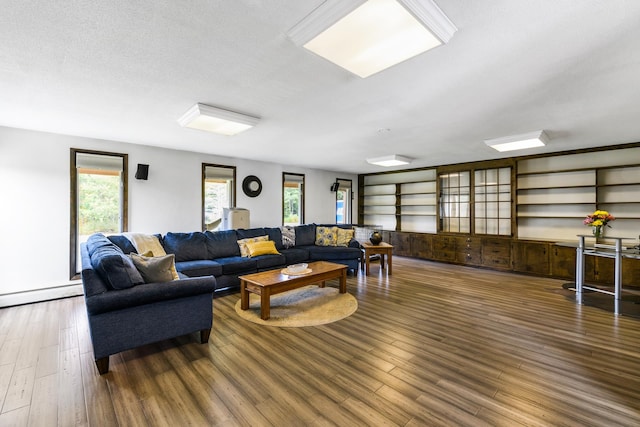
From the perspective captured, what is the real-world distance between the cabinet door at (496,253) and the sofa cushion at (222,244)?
17.3ft

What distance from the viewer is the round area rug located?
326 centimetres

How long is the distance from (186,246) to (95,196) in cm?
171

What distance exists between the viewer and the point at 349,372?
2223 mm

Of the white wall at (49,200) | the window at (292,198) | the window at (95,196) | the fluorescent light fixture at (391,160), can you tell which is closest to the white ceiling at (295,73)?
the white wall at (49,200)

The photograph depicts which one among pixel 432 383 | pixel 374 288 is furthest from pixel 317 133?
pixel 432 383

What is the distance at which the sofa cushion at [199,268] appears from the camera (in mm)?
3975

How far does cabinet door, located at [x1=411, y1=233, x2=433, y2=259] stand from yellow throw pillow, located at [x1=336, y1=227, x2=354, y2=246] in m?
2.26

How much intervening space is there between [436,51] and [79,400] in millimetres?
3449

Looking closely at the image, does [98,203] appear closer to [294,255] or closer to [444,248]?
[294,255]

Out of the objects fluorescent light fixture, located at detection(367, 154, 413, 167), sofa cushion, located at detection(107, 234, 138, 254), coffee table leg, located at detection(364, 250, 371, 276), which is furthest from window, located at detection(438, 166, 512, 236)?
sofa cushion, located at detection(107, 234, 138, 254)

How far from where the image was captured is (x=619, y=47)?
1928 millimetres

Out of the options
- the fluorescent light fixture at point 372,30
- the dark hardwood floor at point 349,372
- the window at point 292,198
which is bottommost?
the dark hardwood floor at point 349,372

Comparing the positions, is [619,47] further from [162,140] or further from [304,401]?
[162,140]

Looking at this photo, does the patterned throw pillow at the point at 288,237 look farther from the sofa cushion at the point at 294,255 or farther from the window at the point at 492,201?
the window at the point at 492,201
